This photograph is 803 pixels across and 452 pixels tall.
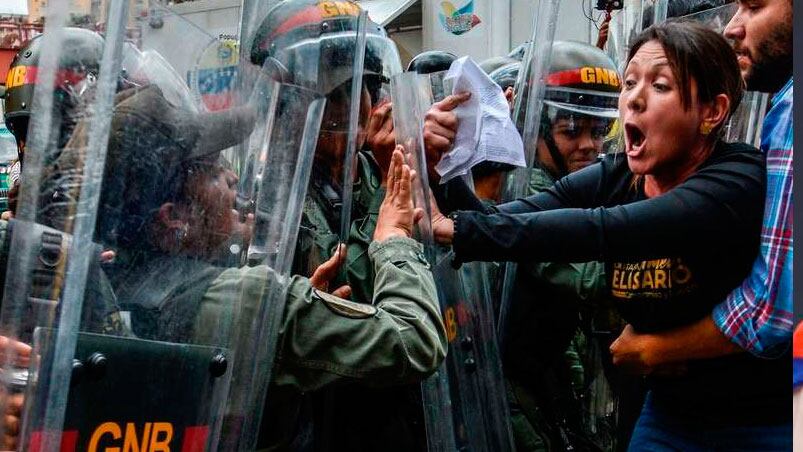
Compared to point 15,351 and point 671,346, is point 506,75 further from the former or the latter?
point 15,351

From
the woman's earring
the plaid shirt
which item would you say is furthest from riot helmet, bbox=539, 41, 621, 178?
the woman's earring

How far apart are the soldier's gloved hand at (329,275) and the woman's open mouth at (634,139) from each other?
757 millimetres

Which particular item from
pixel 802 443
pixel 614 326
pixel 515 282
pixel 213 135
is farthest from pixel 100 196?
pixel 614 326

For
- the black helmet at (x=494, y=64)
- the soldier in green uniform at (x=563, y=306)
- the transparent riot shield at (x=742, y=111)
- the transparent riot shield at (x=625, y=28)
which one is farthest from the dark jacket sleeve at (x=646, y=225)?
the black helmet at (x=494, y=64)

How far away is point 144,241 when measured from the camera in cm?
211

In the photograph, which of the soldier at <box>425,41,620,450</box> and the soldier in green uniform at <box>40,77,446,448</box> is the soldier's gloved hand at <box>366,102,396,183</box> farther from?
the soldier in green uniform at <box>40,77,446,448</box>

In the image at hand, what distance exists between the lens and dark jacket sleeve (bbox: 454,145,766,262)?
268cm

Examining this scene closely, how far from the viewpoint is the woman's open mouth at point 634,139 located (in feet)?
9.61

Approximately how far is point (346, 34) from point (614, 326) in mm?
1690

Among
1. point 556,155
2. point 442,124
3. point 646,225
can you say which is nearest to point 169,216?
point 646,225

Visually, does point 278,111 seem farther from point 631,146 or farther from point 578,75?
point 578,75

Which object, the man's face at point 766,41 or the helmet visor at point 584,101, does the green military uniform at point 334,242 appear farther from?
the helmet visor at point 584,101

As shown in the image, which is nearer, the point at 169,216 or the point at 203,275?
the point at 169,216

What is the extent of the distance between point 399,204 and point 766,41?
94cm
